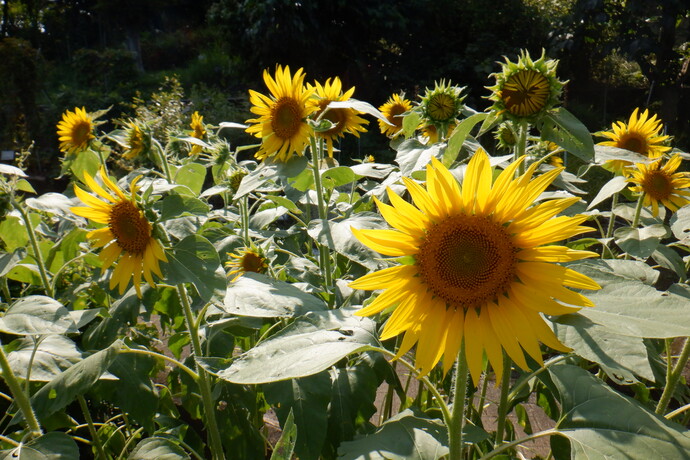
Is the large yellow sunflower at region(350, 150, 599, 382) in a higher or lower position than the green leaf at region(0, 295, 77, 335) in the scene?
higher

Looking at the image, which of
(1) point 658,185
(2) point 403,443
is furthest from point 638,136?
(2) point 403,443

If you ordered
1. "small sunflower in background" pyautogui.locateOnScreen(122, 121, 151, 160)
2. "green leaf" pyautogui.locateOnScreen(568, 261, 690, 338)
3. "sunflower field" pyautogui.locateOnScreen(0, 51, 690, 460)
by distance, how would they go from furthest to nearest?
1. "small sunflower in background" pyautogui.locateOnScreen(122, 121, 151, 160)
2. "sunflower field" pyautogui.locateOnScreen(0, 51, 690, 460)
3. "green leaf" pyautogui.locateOnScreen(568, 261, 690, 338)

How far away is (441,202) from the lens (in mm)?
780

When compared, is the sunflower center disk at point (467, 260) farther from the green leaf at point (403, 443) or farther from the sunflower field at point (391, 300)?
the green leaf at point (403, 443)

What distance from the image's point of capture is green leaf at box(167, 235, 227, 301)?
994mm

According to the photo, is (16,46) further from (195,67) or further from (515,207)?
(515,207)

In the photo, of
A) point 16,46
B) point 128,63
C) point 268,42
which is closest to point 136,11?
point 128,63

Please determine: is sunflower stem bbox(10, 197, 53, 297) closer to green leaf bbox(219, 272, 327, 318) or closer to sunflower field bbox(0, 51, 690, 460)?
sunflower field bbox(0, 51, 690, 460)

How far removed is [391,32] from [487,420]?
7.83m

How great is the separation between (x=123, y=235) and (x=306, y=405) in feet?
1.64

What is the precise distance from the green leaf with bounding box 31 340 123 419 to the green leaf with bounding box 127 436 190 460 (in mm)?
181

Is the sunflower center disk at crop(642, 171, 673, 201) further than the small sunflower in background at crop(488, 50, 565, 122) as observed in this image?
Yes

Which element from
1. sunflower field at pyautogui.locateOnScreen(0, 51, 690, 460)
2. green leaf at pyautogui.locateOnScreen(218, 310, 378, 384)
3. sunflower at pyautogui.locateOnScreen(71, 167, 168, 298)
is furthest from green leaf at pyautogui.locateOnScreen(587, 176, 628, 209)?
sunflower at pyautogui.locateOnScreen(71, 167, 168, 298)

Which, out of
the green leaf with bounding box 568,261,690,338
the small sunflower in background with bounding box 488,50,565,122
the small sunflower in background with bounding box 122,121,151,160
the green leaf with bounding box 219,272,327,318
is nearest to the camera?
the green leaf with bounding box 568,261,690,338
